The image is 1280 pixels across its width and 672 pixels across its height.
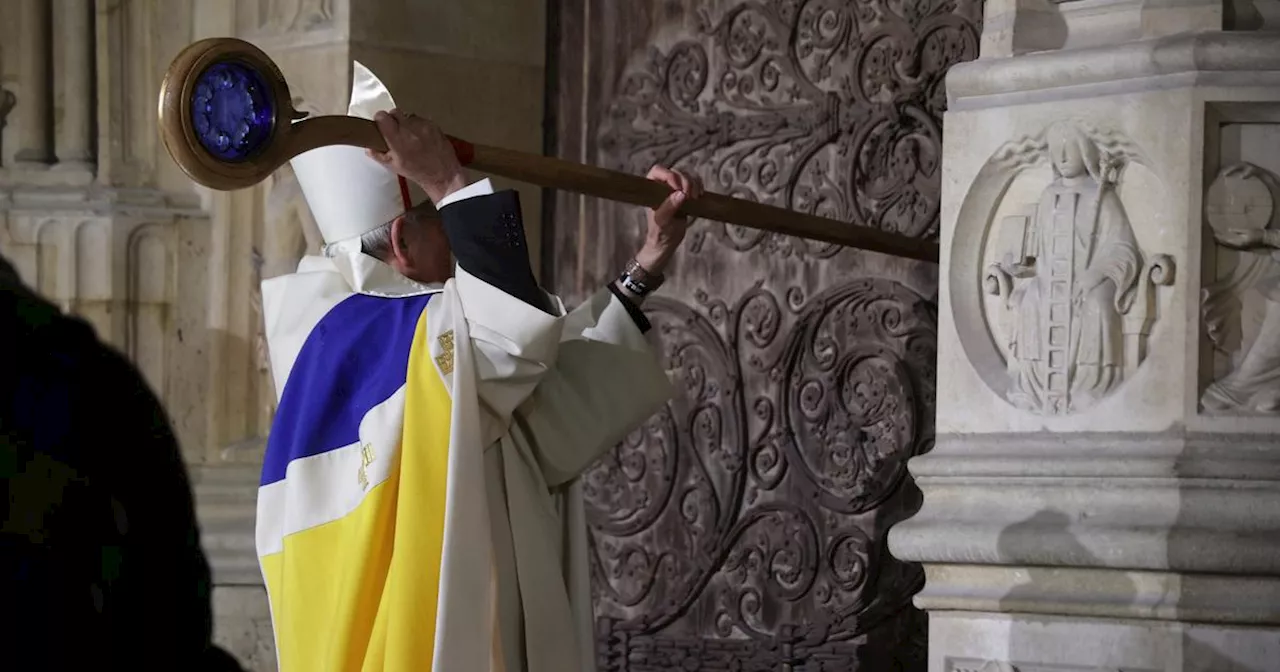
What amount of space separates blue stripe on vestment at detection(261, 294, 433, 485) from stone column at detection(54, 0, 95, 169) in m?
1.74

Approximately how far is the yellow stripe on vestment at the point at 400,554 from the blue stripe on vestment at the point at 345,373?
3.3 inches

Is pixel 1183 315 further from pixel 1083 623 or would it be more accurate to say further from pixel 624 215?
pixel 624 215

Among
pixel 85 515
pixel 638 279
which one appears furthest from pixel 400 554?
pixel 85 515

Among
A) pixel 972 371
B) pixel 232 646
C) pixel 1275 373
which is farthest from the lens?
pixel 232 646

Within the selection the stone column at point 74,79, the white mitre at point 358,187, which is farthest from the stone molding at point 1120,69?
the stone column at point 74,79

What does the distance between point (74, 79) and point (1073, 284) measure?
111 inches

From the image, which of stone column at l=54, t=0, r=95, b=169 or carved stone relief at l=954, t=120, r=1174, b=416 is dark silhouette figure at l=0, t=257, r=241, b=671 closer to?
carved stone relief at l=954, t=120, r=1174, b=416

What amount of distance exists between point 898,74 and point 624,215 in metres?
0.84

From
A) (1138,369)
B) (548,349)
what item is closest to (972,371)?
(1138,369)

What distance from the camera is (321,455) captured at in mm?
4004

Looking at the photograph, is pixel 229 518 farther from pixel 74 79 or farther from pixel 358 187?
pixel 358 187

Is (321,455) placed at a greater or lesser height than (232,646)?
greater

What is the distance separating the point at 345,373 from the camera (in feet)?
13.1

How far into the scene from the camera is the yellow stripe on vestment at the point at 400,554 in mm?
3768
